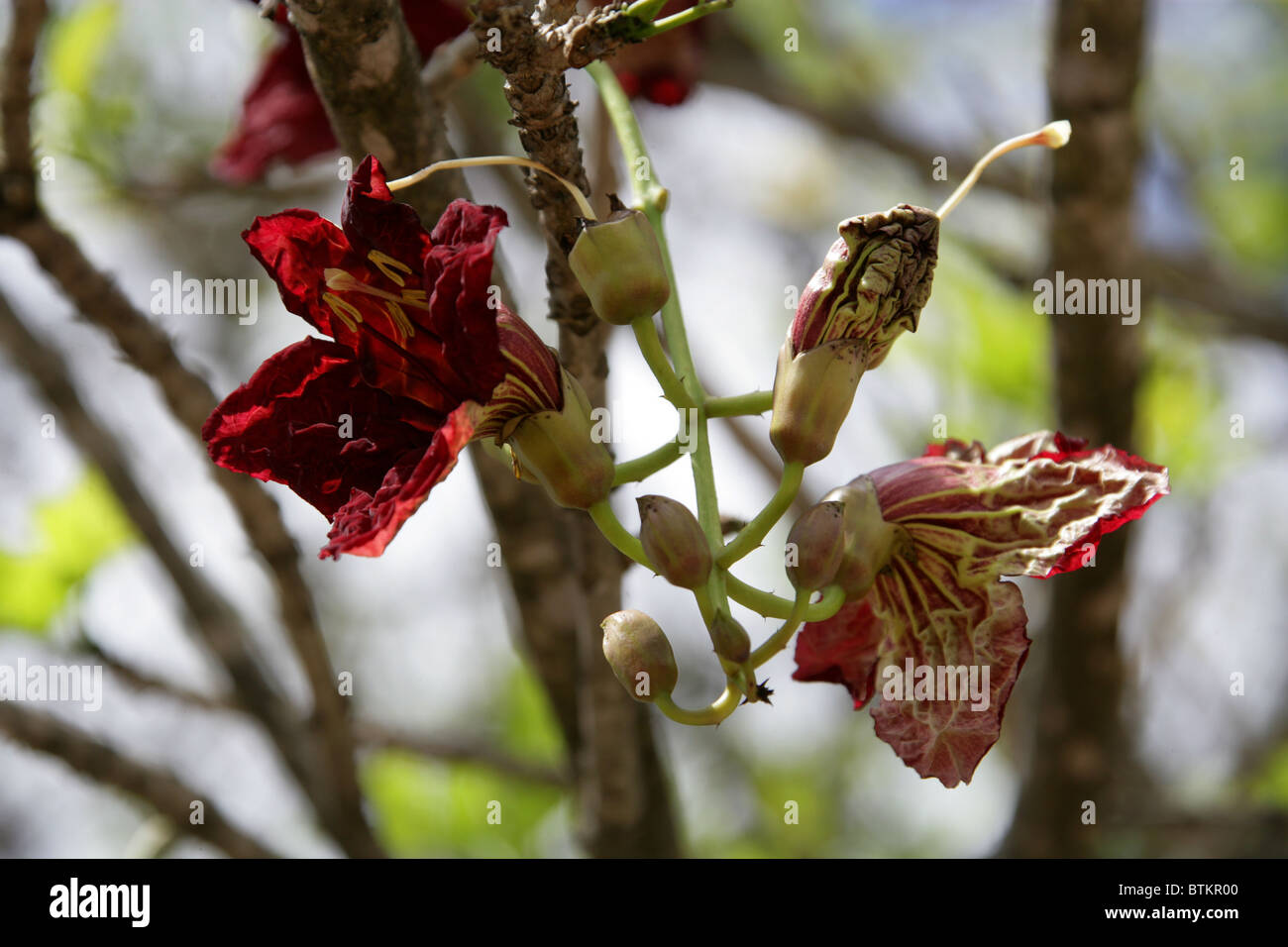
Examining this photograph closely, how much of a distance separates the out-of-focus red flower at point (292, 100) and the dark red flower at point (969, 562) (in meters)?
1.45

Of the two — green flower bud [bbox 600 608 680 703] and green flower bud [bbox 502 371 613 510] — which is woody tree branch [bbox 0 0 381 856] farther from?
green flower bud [bbox 600 608 680 703]

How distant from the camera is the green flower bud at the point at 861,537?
1307 millimetres

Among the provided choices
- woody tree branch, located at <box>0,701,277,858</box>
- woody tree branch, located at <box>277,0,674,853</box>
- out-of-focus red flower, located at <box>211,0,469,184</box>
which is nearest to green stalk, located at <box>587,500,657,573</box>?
woody tree branch, located at <box>277,0,674,853</box>

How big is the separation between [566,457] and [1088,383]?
172 centimetres

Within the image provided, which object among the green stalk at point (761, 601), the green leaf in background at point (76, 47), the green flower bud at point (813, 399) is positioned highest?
the green leaf in background at point (76, 47)

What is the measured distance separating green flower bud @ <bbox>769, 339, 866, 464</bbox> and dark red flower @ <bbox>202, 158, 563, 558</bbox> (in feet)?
0.79

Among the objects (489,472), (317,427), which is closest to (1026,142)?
(317,427)

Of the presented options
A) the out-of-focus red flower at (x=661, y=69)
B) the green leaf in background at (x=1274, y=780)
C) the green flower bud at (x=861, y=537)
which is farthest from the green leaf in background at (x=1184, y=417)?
the green flower bud at (x=861, y=537)

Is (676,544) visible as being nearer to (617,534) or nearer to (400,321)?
(617,534)

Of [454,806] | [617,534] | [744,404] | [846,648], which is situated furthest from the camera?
[454,806]

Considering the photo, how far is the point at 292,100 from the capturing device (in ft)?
7.84

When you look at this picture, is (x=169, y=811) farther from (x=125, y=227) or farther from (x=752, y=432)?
(x=125, y=227)

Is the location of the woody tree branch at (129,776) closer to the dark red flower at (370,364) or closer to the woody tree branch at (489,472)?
the woody tree branch at (489,472)

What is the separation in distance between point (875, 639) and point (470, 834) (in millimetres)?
3012
